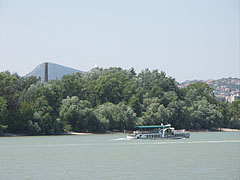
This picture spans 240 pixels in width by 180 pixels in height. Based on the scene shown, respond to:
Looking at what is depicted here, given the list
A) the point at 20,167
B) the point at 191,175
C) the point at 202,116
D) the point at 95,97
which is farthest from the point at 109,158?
the point at 202,116

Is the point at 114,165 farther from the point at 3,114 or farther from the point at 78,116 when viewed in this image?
the point at 78,116

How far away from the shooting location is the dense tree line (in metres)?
114

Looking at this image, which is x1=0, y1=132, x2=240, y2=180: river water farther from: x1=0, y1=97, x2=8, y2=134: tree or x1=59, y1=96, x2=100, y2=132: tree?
x1=59, y1=96, x2=100, y2=132: tree

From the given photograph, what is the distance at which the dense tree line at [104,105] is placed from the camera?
114375 mm

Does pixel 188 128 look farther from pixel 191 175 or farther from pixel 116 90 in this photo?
pixel 191 175

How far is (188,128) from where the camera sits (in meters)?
149

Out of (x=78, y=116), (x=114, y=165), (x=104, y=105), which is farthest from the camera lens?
(x=104, y=105)

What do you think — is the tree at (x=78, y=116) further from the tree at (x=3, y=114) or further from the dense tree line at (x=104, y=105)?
the tree at (x=3, y=114)

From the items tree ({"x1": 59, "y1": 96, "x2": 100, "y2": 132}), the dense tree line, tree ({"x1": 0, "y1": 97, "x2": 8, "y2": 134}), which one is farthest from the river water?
tree ({"x1": 59, "y1": 96, "x2": 100, "y2": 132})

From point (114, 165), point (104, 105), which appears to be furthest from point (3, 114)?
point (114, 165)

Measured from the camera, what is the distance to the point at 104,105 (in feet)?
437

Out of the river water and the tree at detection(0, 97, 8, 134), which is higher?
the tree at detection(0, 97, 8, 134)

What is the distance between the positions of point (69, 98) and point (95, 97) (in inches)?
849

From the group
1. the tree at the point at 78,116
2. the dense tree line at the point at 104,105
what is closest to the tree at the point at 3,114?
the dense tree line at the point at 104,105
